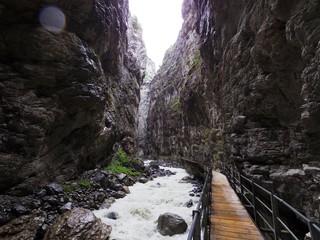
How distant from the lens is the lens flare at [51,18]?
11.0m

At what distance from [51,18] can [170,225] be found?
12.1 meters

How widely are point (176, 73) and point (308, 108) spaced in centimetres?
4111

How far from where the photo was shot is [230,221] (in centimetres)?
606

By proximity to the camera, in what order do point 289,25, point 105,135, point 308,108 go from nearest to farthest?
point 308,108
point 289,25
point 105,135

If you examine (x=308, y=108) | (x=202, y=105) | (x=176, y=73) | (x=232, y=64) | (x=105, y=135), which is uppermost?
(x=176, y=73)

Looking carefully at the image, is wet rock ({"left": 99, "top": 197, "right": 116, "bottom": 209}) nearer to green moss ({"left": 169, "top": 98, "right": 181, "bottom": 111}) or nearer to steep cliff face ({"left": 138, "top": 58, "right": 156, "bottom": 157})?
green moss ({"left": 169, "top": 98, "right": 181, "bottom": 111})

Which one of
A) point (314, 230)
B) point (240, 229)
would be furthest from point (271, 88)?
point (314, 230)

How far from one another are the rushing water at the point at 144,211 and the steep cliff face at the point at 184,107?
13.3m

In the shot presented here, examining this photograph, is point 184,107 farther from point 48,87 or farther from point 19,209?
point 19,209

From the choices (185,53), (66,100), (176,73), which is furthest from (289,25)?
(176,73)

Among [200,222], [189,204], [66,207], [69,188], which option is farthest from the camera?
[69,188]

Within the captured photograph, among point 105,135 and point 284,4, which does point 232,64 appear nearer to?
point 284,4

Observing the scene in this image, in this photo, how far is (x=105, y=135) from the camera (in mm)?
17859

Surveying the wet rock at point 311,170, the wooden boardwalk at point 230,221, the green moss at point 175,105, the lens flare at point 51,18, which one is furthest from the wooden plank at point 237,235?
the green moss at point 175,105
